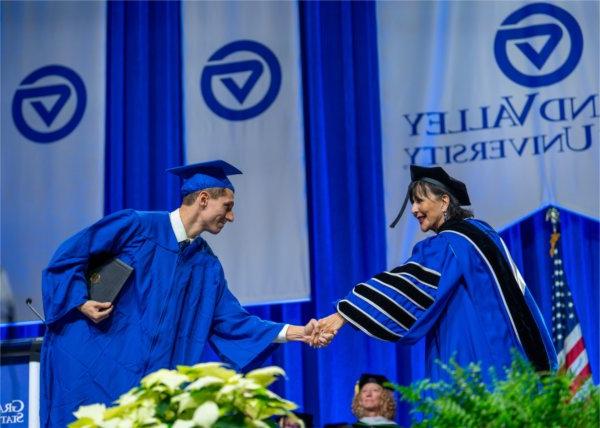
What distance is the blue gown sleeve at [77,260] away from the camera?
4.58 m

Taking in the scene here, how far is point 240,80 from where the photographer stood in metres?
7.92

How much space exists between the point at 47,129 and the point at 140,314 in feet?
12.6

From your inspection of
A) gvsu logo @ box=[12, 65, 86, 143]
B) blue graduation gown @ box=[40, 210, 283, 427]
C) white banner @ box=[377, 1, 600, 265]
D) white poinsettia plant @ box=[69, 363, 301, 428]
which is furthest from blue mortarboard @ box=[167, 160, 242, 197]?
gvsu logo @ box=[12, 65, 86, 143]

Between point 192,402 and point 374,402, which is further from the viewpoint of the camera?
point 374,402

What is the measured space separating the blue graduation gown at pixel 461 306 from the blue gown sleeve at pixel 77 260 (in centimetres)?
108

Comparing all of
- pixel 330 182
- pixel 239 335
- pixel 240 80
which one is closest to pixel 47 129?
pixel 240 80

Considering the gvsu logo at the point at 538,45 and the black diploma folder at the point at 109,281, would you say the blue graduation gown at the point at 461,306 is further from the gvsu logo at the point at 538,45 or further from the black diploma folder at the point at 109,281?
the gvsu logo at the point at 538,45

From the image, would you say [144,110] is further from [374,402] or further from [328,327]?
[328,327]

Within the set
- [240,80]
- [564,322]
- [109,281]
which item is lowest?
[564,322]

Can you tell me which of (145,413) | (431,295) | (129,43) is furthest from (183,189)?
(129,43)

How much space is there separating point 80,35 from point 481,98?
299cm

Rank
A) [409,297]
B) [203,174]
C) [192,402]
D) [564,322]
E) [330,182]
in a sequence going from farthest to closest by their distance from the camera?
[330,182], [564,322], [203,174], [409,297], [192,402]

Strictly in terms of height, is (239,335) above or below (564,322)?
above

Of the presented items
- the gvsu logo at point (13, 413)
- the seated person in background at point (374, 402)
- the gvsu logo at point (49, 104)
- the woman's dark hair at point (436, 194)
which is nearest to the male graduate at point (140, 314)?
the woman's dark hair at point (436, 194)
